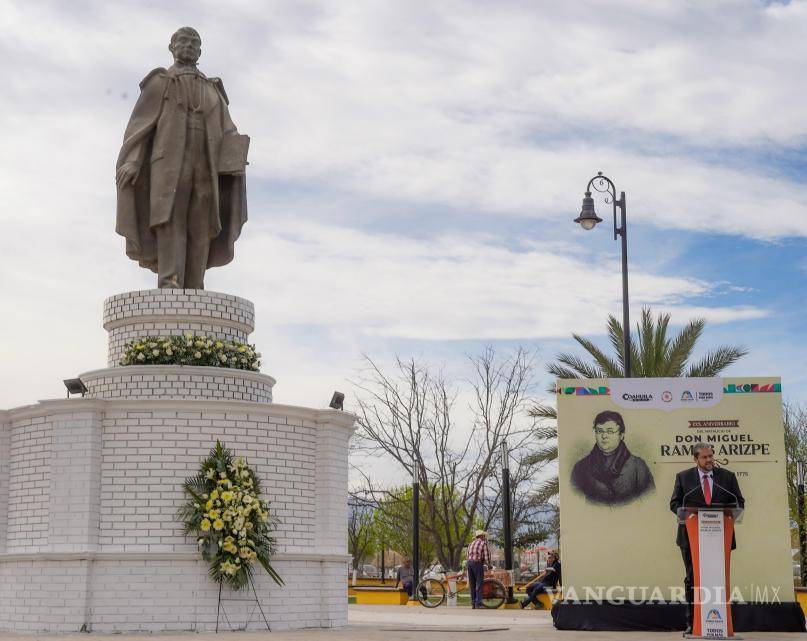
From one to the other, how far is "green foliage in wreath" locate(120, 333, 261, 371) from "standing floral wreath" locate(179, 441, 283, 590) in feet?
5.10

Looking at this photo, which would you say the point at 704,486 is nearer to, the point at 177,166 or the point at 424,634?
the point at 424,634

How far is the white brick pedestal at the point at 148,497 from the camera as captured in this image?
15.3 metres

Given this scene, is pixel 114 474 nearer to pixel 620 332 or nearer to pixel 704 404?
pixel 704 404

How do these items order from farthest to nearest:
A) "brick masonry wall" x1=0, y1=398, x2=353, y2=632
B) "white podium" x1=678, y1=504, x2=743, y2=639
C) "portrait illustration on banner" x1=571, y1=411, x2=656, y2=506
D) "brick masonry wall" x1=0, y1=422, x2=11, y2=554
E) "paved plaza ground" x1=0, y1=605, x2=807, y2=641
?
"portrait illustration on banner" x1=571, y1=411, x2=656, y2=506 < "brick masonry wall" x1=0, y1=422, x2=11, y2=554 < "brick masonry wall" x1=0, y1=398, x2=353, y2=632 < "paved plaza ground" x1=0, y1=605, x2=807, y2=641 < "white podium" x1=678, y1=504, x2=743, y2=639

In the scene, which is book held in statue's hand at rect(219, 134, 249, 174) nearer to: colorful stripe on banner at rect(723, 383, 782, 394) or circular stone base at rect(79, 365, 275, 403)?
circular stone base at rect(79, 365, 275, 403)

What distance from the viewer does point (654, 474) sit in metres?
17.0

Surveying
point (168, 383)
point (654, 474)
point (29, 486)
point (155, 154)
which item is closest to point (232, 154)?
point (155, 154)

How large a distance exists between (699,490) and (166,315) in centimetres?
774

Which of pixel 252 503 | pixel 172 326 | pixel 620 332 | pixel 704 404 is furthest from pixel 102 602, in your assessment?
pixel 620 332

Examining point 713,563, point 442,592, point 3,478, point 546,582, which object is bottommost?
point 442,592

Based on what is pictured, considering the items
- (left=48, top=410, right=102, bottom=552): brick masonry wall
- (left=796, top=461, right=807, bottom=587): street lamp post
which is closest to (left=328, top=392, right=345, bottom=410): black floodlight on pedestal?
(left=48, top=410, right=102, bottom=552): brick masonry wall

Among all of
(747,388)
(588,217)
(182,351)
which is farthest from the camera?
(588,217)

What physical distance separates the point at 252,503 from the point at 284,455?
98 cm

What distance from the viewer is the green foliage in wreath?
1677 cm
